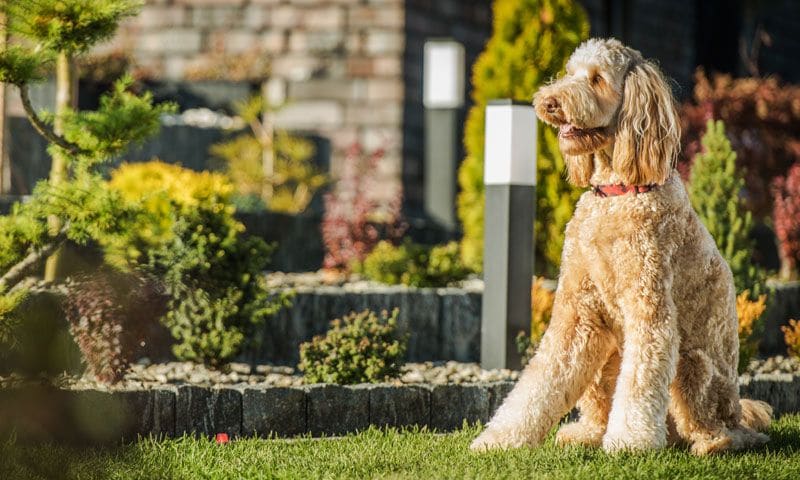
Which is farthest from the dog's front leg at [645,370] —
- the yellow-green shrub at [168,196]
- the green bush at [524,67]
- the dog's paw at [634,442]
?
the green bush at [524,67]

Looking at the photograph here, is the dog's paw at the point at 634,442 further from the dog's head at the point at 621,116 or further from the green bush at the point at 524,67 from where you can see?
the green bush at the point at 524,67

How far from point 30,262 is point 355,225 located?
396 centimetres

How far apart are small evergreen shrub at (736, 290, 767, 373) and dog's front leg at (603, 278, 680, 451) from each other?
2.24m

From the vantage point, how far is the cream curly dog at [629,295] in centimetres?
500

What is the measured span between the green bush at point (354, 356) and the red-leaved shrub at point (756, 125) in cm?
641

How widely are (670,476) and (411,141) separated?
27.4 feet

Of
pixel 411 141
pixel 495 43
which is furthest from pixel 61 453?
pixel 411 141

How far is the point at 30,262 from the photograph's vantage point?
21.3ft

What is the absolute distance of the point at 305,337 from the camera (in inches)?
316

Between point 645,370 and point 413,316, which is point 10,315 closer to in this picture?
point 413,316

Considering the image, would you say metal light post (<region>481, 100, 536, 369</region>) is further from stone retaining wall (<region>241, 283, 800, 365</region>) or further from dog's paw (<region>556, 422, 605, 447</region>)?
dog's paw (<region>556, 422, 605, 447</region>)

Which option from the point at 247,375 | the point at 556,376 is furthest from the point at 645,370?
the point at 247,375

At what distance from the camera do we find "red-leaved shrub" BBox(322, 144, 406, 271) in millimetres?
10039

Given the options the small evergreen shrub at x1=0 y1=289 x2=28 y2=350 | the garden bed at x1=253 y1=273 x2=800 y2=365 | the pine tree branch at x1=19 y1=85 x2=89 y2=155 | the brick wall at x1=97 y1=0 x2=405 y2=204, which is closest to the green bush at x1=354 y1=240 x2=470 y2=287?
the garden bed at x1=253 y1=273 x2=800 y2=365
